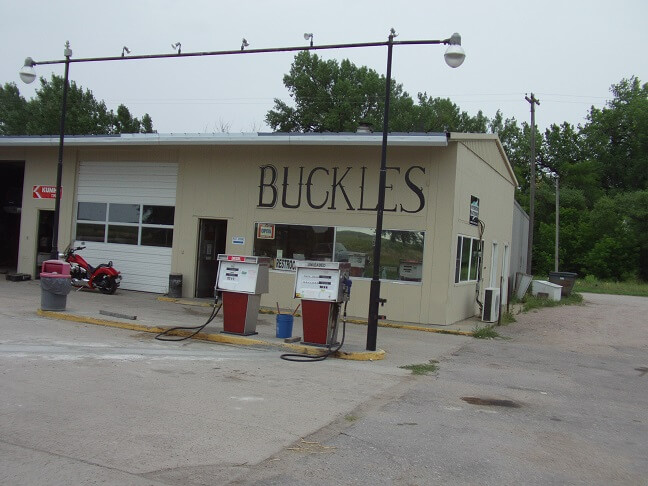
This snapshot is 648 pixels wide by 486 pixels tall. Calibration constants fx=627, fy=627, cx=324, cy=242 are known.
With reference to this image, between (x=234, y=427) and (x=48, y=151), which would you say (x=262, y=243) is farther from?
(x=234, y=427)

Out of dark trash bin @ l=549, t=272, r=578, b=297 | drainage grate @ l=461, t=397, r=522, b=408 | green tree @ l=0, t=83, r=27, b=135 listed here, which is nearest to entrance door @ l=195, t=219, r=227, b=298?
drainage grate @ l=461, t=397, r=522, b=408

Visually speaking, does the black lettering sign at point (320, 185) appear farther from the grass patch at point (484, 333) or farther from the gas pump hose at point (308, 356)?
the gas pump hose at point (308, 356)

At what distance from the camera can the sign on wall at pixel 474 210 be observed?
1733 centimetres

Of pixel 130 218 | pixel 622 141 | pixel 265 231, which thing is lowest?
pixel 265 231

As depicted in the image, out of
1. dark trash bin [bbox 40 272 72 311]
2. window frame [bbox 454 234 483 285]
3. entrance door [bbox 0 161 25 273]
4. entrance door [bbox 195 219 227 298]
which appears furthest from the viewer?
entrance door [bbox 0 161 25 273]

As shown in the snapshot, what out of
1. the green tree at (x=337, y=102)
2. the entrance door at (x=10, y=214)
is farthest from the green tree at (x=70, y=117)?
the entrance door at (x=10, y=214)

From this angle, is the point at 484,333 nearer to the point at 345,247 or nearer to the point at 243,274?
the point at 345,247

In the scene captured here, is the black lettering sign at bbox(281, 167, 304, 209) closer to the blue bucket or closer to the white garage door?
the white garage door

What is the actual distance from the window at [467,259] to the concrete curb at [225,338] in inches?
232

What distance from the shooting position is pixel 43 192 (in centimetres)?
2055

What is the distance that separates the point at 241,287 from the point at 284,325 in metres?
1.09

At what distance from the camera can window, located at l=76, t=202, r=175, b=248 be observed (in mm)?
18688

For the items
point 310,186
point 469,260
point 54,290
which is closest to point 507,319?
point 469,260

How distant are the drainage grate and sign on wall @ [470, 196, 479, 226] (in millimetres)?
9603
